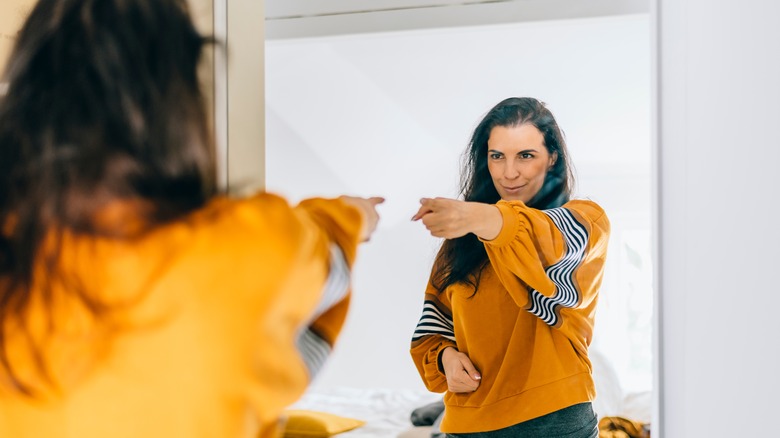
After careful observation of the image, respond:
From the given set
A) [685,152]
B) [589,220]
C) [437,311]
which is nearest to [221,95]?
[437,311]

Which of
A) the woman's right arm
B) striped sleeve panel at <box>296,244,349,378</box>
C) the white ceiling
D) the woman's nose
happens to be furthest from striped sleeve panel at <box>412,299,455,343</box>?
the white ceiling

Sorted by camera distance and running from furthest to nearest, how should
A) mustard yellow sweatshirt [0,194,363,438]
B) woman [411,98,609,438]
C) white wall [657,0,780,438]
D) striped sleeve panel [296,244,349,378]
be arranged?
1. woman [411,98,609,438]
2. white wall [657,0,780,438]
3. striped sleeve panel [296,244,349,378]
4. mustard yellow sweatshirt [0,194,363,438]

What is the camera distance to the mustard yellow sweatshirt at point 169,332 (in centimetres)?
63

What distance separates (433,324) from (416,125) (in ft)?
1.04

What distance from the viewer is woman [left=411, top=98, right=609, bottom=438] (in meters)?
1.06

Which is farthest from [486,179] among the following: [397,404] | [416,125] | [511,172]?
[397,404]

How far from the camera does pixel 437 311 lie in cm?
111

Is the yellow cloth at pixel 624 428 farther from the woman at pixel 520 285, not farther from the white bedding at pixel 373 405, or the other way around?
the white bedding at pixel 373 405

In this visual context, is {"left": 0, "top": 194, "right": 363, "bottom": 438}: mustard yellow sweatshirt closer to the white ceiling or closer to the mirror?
the mirror

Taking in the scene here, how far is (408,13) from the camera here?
45.0 inches

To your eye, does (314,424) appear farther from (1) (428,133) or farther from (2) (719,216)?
(2) (719,216)

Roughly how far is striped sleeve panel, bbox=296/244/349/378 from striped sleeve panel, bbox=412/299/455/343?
1.12ft

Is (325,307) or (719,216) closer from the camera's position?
(325,307)

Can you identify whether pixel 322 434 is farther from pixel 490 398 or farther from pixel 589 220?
pixel 589 220
